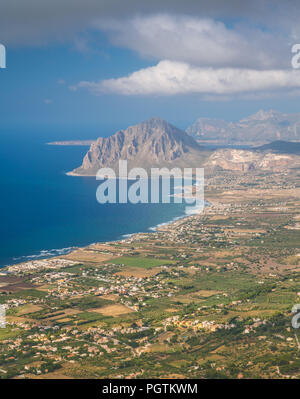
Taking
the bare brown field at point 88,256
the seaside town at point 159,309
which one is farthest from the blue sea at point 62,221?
the seaside town at point 159,309

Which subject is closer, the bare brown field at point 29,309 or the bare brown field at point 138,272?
the bare brown field at point 29,309

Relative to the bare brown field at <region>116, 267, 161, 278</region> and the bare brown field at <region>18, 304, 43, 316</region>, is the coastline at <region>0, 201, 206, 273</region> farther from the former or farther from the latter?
the bare brown field at <region>18, 304, 43, 316</region>

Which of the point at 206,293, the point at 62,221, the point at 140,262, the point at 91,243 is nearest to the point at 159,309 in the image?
the point at 206,293

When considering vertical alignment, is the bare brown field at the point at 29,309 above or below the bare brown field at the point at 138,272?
below

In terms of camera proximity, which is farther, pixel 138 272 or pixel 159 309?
pixel 138 272

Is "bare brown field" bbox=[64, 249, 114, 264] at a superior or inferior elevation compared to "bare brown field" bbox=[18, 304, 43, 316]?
superior

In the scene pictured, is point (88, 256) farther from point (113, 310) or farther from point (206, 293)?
point (206, 293)

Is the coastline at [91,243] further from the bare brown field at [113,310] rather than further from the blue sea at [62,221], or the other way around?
the bare brown field at [113,310]

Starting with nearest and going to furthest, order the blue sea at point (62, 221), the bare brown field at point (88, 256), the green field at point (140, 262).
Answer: the green field at point (140, 262) → the bare brown field at point (88, 256) → the blue sea at point (62, 221)

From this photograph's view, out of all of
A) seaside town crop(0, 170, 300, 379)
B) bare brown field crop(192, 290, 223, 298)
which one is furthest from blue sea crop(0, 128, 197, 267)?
bare brown field crop(192, 290, 223, 298)
